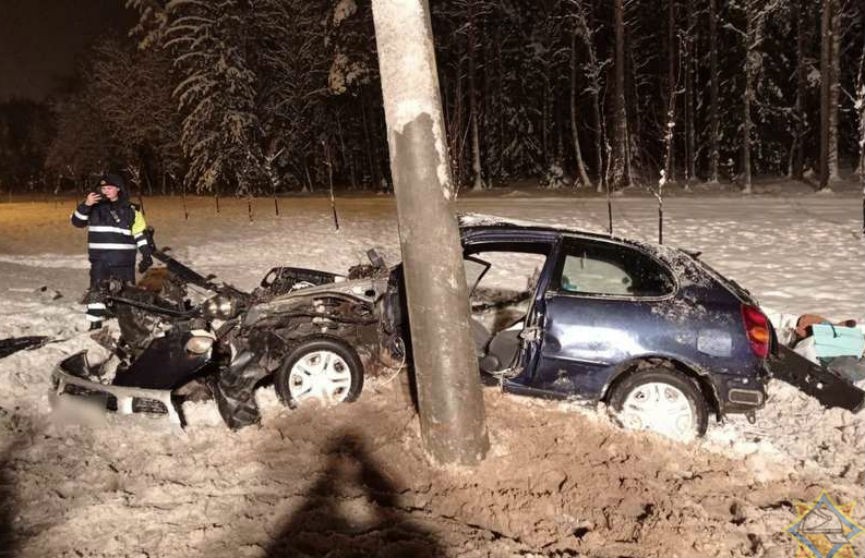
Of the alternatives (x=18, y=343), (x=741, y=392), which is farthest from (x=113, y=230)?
(x=741, y=392)

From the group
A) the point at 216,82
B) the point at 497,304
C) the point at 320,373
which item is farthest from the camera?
the point at 216,82

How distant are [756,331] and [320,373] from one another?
329 centimetres

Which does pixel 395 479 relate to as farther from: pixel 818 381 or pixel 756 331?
pixel 818 381

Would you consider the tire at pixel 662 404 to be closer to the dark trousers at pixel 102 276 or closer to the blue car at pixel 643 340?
the blue car at pixel 643 340

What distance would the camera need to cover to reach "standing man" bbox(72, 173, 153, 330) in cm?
713

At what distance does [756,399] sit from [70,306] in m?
8.40

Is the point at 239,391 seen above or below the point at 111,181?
below

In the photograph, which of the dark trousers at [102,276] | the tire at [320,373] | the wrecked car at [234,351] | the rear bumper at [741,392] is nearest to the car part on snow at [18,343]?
Result: the dark trousers at [102,276]

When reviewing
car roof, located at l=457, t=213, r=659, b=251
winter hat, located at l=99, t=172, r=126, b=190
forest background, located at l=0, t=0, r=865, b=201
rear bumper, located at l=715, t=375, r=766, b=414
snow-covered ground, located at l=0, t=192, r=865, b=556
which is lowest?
snow-covered ground, located at l=0, t=192, r=865, b=556

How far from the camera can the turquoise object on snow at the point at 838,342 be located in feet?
18.4

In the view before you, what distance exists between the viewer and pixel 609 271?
16.3ft

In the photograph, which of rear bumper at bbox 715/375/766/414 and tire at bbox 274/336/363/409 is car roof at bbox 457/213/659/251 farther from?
tire at bbox 274/336/363/409

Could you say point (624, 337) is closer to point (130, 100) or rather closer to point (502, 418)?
point (502, 418)

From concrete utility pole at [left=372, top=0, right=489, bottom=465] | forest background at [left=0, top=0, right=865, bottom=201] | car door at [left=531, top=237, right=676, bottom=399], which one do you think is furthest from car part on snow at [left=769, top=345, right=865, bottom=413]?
forest background at [left=0, top=0, right=865, bottom=201]
